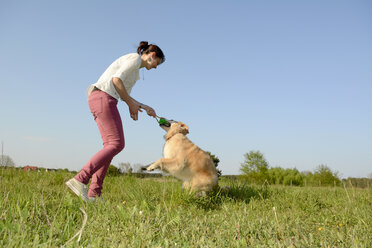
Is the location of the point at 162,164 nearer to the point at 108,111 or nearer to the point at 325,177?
the point at 108,111

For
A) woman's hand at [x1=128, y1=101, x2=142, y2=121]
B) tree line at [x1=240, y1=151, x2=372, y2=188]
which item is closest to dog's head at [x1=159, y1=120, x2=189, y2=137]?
woman's hand at [x1=128, y1=101, x2=142, y2=121]

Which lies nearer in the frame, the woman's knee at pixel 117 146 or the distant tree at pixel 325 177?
the woman's knee at pixel 117 146

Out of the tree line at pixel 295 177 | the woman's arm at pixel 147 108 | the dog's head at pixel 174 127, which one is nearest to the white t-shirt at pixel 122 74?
the woman's arm at pixel 147 108

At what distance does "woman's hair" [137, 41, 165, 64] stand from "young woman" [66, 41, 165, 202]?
340 mm

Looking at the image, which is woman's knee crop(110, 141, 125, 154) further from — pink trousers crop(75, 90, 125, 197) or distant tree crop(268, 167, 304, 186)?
distant tree crop(268, 167, 304, 186)

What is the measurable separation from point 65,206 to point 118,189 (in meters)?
2.84

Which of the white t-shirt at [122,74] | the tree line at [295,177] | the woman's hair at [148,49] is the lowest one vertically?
the tree line at [295,177]

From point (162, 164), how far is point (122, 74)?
1.47 meters

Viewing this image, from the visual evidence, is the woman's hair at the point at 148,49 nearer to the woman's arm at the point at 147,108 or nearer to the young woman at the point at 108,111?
the young woman at the point at 108,111

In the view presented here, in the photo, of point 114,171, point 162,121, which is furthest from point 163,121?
point 114,171

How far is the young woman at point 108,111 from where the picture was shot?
13.0 feet

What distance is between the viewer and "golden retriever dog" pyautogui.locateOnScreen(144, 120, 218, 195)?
15.0 feet

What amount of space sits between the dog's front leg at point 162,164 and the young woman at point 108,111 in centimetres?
61

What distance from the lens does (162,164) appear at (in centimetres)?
455
